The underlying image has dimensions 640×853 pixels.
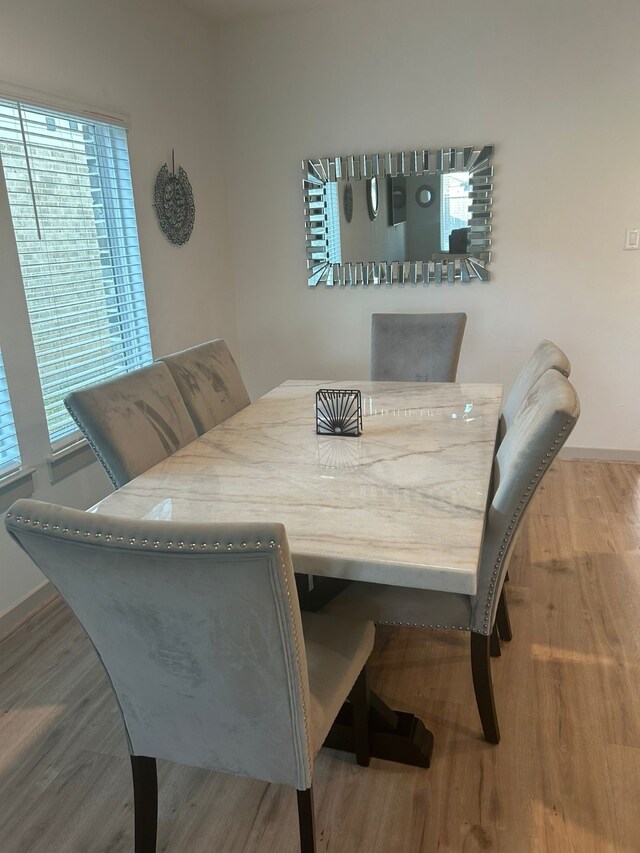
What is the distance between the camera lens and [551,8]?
3.22 m

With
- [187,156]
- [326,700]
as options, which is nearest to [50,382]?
[187,156]

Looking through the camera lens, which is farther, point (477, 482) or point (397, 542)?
point (477, 482)

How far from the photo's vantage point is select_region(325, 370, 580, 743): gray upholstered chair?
151cm

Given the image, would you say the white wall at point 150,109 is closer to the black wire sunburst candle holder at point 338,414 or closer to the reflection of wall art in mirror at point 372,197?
the reflection of wall art in mirror at point 372,197

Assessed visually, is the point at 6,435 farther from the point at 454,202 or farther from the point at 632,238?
the point at 632,238

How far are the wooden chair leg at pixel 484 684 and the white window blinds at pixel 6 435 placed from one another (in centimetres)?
181

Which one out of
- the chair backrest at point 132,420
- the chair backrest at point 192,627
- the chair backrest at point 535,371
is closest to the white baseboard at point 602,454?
the chair backrest at point 535,371

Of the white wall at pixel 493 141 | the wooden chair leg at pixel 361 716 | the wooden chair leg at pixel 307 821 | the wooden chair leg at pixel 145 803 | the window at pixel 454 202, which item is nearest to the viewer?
the wooden chair leg at pixel 307 821

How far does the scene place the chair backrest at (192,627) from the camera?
96cm

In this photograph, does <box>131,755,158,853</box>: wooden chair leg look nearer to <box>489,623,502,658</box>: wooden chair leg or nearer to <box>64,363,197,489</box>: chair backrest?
<box>64,363,197,489</box>: chair backrest

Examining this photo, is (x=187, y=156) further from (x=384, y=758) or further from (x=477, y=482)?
(x=384, y=758)

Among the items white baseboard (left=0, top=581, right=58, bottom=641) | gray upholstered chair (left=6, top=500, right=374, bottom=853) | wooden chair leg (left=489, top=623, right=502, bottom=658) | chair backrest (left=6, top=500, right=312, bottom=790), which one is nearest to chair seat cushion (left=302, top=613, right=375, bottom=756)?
gray upholstered chair (left=6, top=500, right=374, bottom=853)

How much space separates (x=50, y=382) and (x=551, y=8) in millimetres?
3063

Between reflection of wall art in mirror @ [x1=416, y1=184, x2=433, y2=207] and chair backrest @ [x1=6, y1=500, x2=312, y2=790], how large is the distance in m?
3.09
